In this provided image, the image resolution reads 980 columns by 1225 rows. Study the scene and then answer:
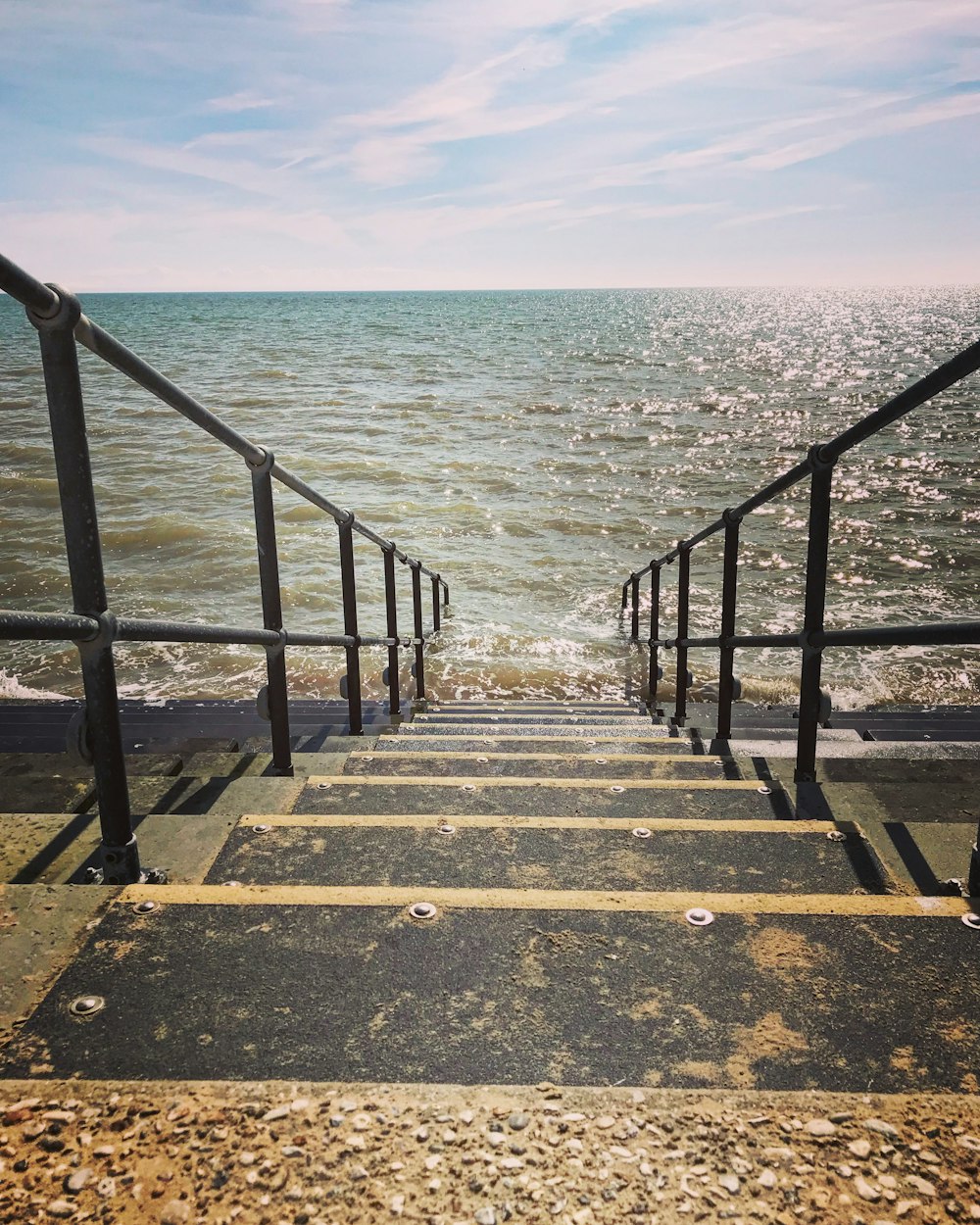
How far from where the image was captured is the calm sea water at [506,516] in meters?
7.86

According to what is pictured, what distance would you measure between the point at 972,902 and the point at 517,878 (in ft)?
2.71

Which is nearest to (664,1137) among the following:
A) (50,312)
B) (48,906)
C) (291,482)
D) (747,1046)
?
(747,1046)

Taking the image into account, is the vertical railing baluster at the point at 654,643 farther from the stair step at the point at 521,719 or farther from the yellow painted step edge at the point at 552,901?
the yellow painted step edge at the point at 552,901

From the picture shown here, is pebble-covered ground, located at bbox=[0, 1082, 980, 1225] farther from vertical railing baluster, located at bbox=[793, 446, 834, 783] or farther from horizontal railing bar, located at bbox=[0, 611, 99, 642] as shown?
vertical railing baluster, located at bbox=[793, 446, 834, 783]

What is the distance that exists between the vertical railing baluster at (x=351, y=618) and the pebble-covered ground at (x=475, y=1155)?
2559mm

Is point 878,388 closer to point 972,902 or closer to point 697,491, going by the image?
point 697,491

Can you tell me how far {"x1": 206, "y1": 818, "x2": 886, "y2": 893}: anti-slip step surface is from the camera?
164 centimetres

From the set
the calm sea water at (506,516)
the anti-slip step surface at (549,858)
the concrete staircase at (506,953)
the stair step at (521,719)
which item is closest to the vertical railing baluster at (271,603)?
the concrete staircase at (506,953)

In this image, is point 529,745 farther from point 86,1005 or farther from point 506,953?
point 86,1005

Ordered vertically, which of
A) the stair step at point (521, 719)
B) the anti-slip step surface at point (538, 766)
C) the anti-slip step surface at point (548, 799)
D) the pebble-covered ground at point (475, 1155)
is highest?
the pebble-covered ground at point (475, 1155)

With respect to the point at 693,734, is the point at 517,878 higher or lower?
higher

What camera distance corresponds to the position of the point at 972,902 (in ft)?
4.52

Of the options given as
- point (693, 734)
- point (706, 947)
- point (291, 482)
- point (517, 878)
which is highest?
point (291, 482)

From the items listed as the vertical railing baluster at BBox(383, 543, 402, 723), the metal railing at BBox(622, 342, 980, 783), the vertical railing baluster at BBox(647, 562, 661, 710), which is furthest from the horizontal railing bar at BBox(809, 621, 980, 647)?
the vertical railing baluster at BBox(647, 562, 661, 710)
